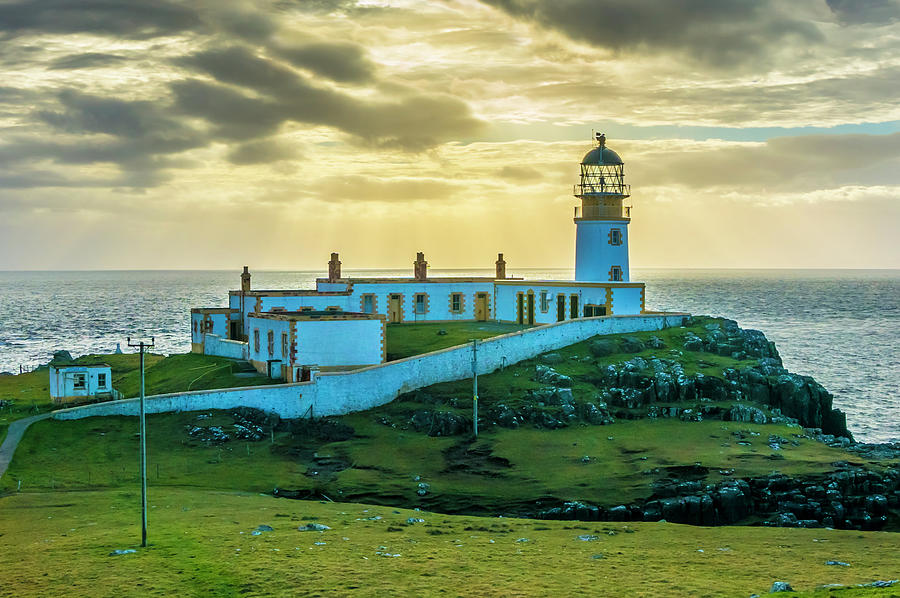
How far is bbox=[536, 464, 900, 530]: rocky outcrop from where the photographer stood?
35.0m

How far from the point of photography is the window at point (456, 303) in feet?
238

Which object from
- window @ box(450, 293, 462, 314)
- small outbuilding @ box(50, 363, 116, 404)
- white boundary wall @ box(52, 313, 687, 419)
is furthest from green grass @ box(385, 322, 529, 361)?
small outbuilding @ box(50, 363, 116, 404)

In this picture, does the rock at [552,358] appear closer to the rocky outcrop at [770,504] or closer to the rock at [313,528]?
the rocky outcrop at [770,504]

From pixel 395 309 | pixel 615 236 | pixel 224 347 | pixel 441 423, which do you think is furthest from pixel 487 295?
pixel 441 423

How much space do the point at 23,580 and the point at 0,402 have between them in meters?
32.9

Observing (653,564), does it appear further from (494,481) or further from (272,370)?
(272,370)

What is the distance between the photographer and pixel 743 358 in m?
58.2

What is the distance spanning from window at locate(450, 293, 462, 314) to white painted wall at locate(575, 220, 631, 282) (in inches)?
367

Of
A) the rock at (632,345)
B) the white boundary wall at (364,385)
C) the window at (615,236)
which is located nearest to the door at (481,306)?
the window at (615,236)

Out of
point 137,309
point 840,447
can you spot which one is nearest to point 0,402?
point 840,447

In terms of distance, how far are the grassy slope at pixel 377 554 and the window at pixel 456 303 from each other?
3864 cm

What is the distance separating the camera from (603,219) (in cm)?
→ 6919

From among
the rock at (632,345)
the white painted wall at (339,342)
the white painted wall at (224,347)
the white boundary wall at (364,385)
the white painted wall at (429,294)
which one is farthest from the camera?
the white painted wall at (429,294)

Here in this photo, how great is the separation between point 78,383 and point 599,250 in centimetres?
3737
